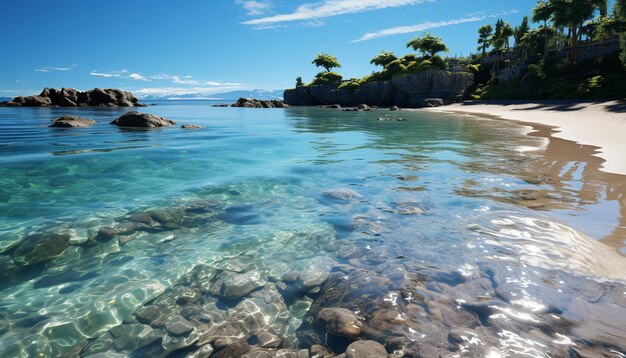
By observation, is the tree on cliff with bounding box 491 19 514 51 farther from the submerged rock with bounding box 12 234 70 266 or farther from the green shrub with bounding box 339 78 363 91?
the submerged rock with bounding box 12 234 70 266

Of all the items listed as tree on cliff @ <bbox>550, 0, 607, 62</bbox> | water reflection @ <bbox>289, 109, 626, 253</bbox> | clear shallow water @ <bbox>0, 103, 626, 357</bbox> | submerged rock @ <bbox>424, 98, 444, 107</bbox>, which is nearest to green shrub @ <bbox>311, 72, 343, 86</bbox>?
submerged rock @ <bbox>424, 98, 444, 107</bbox>

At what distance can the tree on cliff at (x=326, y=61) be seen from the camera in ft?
300

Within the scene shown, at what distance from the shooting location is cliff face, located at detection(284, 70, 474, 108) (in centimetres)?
6078

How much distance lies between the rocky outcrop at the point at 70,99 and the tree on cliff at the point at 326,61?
52.6 metres

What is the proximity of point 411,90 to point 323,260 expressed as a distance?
213ft

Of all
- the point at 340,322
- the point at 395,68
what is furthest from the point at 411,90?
the point at 340,322

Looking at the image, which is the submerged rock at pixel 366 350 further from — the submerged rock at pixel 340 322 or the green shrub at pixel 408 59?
the green shrub at pixel 408 59

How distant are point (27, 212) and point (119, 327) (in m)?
4.75

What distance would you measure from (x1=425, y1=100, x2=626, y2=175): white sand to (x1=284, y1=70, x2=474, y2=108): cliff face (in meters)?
7.75

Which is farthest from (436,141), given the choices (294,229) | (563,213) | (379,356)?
(379,356)

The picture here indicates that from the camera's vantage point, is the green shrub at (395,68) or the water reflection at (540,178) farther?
the green shrub at (395,68)

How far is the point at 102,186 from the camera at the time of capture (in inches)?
320

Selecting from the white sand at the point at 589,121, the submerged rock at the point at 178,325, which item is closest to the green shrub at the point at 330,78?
the white sand at the point at 589,121

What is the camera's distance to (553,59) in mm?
49969
